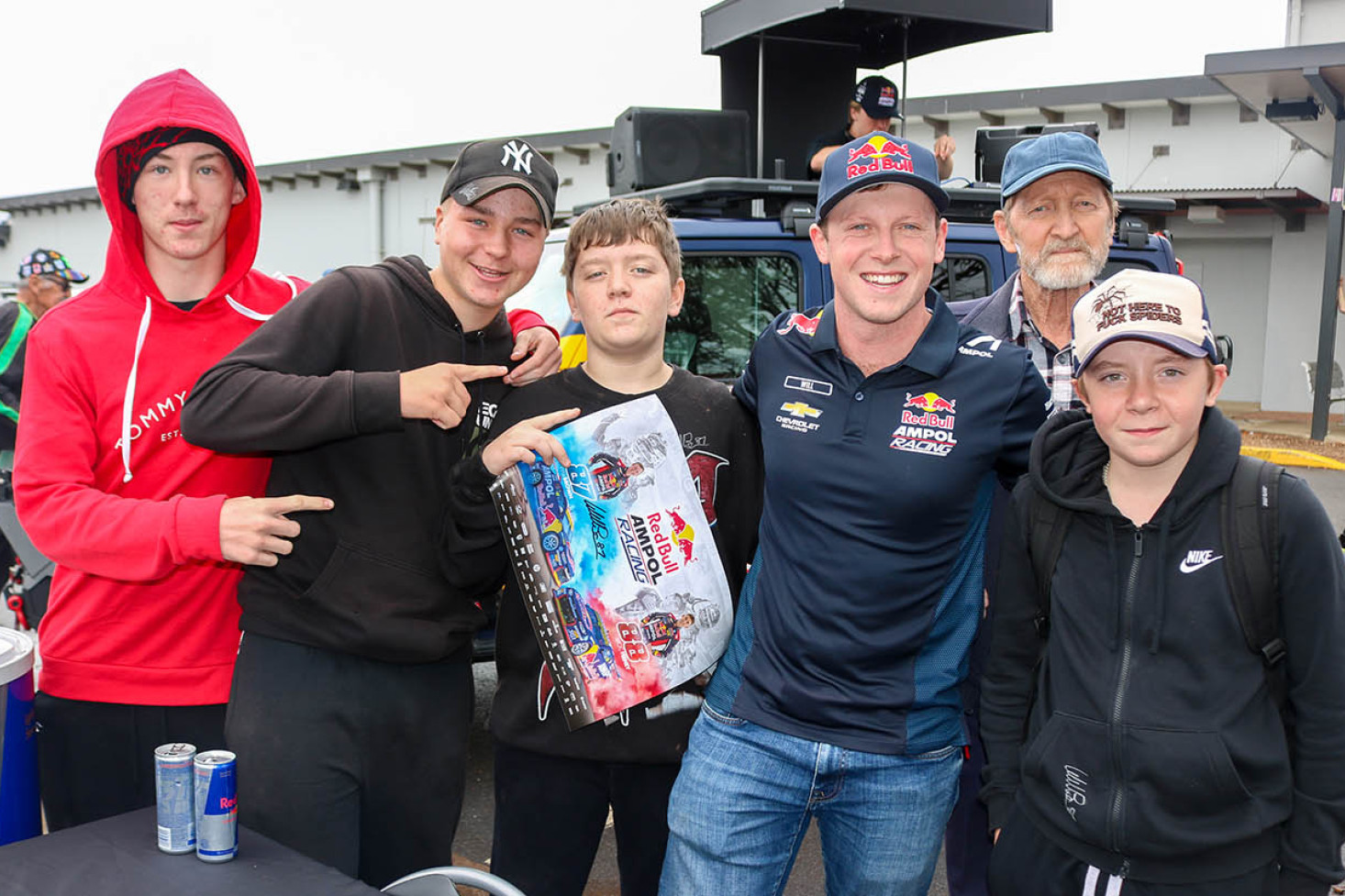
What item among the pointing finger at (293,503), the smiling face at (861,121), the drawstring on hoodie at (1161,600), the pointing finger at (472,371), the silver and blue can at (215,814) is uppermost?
the smiling face at (861,121)

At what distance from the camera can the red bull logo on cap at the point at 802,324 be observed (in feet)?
7.99

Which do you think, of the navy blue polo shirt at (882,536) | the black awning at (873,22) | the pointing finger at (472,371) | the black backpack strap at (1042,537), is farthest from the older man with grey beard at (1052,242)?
the black awning at (873,22)

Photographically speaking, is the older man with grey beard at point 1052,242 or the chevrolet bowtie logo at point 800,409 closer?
the chevrolet bowtie logo at point 800,409

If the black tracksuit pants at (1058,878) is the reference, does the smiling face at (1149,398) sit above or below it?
above

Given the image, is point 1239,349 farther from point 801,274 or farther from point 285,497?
point 285,497

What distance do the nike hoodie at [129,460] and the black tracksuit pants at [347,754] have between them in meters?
0.22

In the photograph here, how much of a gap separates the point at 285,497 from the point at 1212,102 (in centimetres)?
1879

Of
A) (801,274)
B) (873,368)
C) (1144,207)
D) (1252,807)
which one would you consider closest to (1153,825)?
(1252,807)

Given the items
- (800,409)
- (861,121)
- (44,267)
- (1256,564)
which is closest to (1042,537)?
(1256,564)

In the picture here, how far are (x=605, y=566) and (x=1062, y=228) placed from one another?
1.54 metres

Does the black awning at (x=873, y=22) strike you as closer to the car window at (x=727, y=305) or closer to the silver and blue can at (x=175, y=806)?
the car window at (x=727, y=305)

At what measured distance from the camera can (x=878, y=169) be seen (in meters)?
2.28

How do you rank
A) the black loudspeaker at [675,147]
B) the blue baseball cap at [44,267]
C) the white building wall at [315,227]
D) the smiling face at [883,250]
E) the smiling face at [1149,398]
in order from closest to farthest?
the smiling face at [1149,398] < the smiling face at [883,250] < the black loudspeaker at [675,147] < the blue baseball cap at [44,267] < the white building wall at [315,227]

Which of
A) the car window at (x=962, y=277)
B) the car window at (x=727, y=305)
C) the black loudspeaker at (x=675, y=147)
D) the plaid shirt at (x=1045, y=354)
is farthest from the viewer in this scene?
the black loudspeaker at (x=675, y=147)
